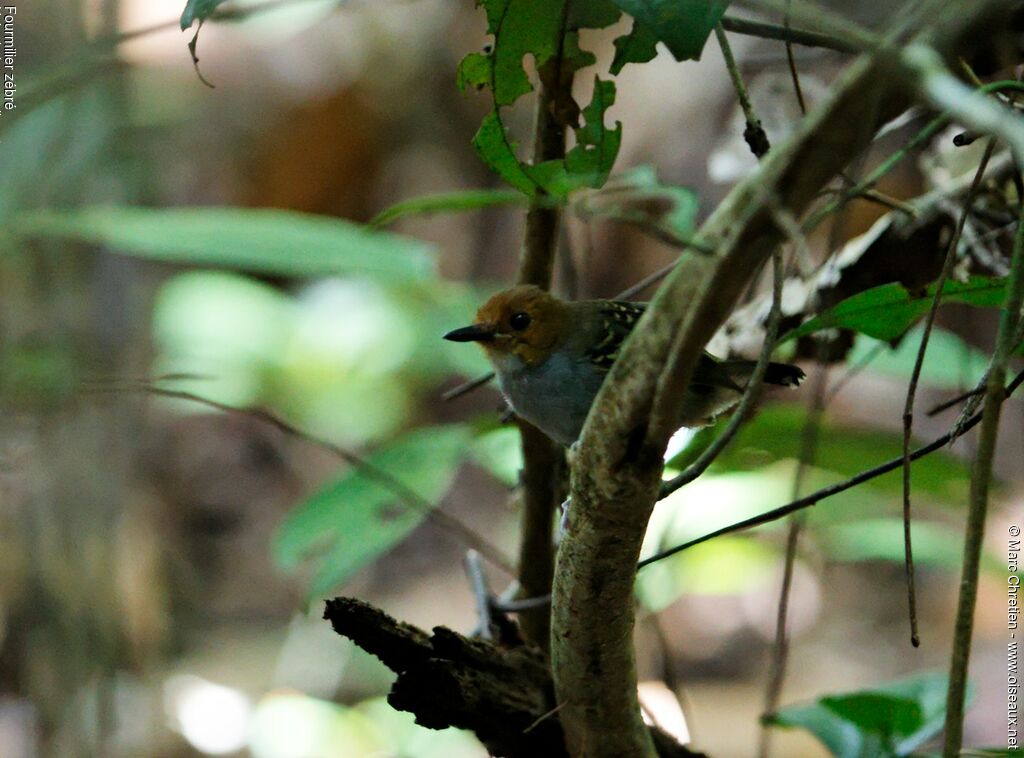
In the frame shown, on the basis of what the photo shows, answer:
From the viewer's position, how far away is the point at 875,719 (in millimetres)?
2205

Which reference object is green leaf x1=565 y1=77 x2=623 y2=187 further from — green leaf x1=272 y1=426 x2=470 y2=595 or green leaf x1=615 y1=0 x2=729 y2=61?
green leaf x1=272 y1=426 x2=470 y2=595

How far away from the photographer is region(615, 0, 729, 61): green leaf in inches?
52.2

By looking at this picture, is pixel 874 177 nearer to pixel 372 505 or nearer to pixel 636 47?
pixel 636 47

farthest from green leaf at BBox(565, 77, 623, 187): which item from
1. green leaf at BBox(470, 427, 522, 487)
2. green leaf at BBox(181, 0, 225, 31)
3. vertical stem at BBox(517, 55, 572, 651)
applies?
green leaf at BBox(470, 427, 522, 487)

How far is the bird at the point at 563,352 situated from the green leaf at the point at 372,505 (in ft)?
0.79

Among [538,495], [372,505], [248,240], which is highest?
[248,240]

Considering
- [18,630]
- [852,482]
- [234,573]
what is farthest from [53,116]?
[852,482]

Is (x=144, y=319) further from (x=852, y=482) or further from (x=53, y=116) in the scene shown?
(x=852, y=482)

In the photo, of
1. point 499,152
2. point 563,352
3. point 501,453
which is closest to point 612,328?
point 563,352

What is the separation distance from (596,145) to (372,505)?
4.32 ft

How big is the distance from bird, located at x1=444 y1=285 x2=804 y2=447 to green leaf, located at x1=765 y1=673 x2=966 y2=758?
0.79 m

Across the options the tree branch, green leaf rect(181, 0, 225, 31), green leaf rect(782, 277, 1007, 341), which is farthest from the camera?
green leaf rect(782, 277, 1007, 341)

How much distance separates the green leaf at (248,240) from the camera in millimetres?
3053

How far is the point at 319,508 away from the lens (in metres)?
2.77
